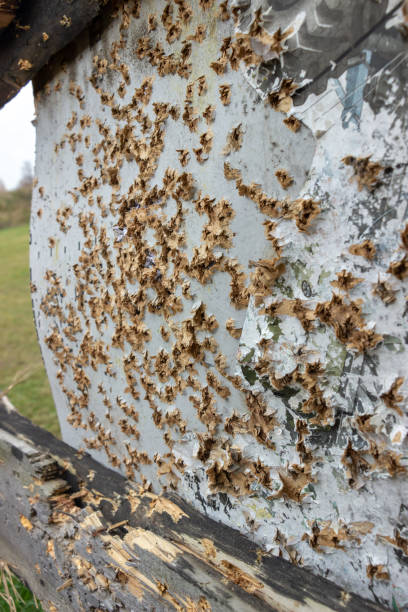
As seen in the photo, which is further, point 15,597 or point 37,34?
point 15,597

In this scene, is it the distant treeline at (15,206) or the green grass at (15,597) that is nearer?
the green grass at (15,597)

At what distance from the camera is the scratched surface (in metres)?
0.67

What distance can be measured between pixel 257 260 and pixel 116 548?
0.69 meters

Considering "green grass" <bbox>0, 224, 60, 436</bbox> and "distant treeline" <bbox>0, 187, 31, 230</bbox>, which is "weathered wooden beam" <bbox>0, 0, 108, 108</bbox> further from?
"distant treeline" <bbox>0, 187, 31, 230</bbox>

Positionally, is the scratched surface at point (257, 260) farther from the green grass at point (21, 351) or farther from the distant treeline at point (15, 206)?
the distant treeline at point (15, 206)

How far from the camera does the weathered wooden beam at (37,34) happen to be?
3.37ft

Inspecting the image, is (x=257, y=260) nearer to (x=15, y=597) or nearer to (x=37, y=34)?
(x=37, y=34)

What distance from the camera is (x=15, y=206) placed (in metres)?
12.3

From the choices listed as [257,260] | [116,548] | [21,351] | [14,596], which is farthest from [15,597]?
[21,351]

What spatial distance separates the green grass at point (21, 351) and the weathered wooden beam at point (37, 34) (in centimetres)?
120

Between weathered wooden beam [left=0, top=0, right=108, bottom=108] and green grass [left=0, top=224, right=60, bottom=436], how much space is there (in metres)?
1.20

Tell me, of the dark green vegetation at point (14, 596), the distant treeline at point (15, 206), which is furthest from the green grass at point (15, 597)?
the distant treeline at point (15, 206)

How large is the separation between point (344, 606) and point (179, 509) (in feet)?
1.30

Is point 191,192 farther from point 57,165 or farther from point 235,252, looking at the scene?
point 57,165
